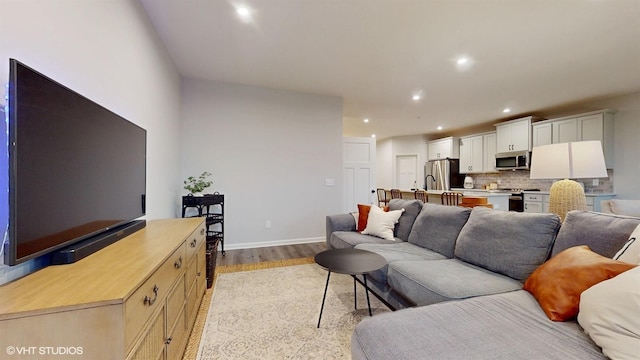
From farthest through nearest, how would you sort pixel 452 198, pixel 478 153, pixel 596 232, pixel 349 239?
1. pixel 478 153
2. pixel 452 198
3. pixel 349 239
4. pixel 596 232

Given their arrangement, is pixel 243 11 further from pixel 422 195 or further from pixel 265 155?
pixel 422 195

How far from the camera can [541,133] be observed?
528 centimetres

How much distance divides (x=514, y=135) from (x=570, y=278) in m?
5.74

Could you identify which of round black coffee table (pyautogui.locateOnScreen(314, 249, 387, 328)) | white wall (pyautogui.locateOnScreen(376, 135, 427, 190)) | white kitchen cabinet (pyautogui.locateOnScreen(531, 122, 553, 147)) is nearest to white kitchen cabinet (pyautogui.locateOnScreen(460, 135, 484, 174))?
white wall (pyautogui.locateOnScreen(376, 135, 427, 190))

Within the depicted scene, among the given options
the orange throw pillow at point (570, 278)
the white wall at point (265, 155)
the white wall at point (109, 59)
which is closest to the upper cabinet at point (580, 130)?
the white wall at point (265, 155)

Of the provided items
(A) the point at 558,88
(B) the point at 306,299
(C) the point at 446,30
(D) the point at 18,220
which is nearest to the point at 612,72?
(A) the point at 558,88

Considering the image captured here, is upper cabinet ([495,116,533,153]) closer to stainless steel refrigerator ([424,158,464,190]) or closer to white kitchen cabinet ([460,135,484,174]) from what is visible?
white kitchen cabinet ([460,135,484,174])

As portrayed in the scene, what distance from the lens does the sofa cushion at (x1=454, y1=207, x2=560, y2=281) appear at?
1665 millimetres

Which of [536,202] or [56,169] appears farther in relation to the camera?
[536,202]

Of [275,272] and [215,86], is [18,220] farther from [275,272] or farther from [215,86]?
[215,86]

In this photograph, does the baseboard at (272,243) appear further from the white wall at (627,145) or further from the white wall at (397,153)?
the white wall at (627,145)

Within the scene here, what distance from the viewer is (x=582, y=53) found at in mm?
2980

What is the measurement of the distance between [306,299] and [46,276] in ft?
5.88

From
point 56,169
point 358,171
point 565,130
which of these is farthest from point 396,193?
point 56,169
